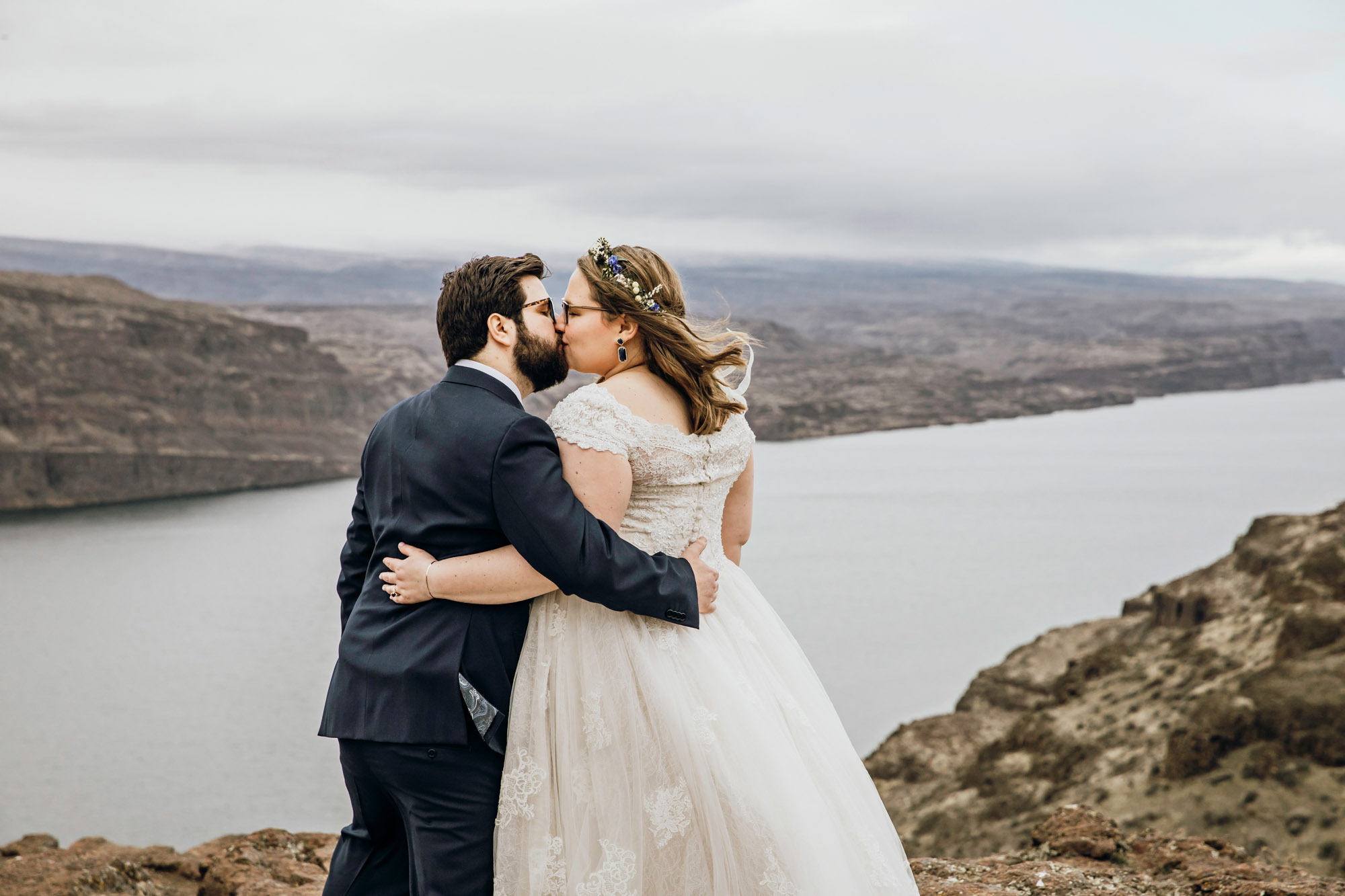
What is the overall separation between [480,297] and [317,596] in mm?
39744

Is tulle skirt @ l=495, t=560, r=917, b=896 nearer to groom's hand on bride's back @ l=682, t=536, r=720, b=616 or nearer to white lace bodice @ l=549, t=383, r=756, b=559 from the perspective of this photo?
groom's hand on bride's back @ l=682, t=536, r=720, b=616

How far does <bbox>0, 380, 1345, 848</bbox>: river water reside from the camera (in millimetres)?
23234

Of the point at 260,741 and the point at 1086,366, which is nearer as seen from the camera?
the point at 260,741

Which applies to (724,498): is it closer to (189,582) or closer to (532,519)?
(532,519)

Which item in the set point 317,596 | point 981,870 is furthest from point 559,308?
point 317,596

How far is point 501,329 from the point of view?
2.29 metres

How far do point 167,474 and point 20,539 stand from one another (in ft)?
55.9

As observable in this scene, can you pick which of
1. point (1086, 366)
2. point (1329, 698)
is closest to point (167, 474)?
point (1329, 698)

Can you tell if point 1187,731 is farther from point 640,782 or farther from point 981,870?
point 640,782

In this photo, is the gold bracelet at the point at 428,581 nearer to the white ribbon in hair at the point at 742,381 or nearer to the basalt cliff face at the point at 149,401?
the white ribbon in hair at the point at 742,381

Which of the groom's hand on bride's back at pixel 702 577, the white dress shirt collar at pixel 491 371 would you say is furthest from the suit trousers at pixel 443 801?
the white dress shirt collar at pixel 491 371

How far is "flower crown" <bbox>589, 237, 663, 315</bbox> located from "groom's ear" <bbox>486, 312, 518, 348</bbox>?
274 millimetres

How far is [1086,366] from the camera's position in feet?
425

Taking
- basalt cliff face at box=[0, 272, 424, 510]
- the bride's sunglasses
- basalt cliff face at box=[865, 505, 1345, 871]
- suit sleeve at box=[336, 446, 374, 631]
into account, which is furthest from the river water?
the bride's sunglasses
